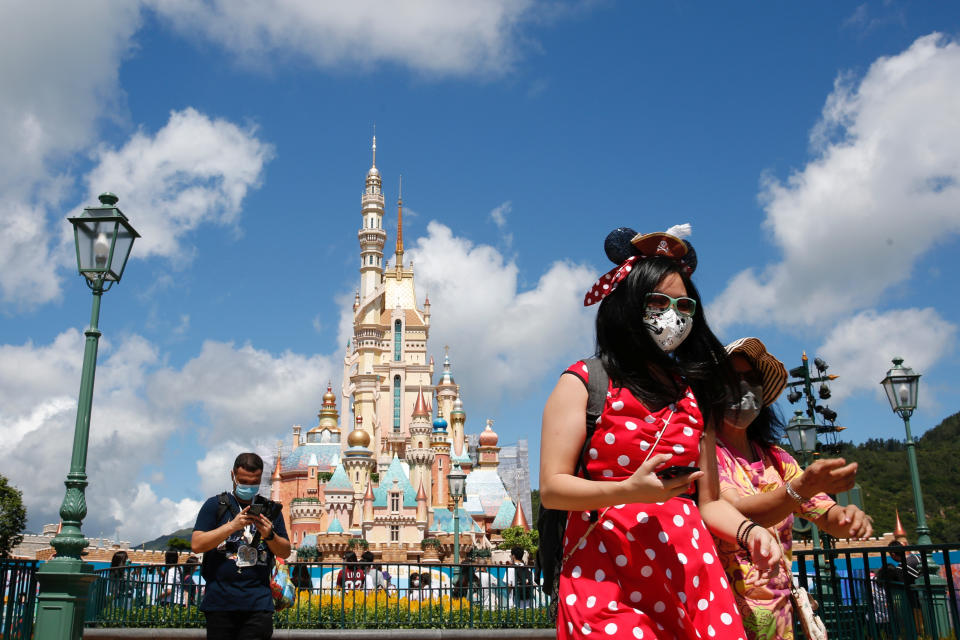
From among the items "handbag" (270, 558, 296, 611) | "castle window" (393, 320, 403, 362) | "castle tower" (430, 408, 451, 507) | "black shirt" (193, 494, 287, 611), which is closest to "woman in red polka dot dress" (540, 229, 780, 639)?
"black shirt" (193, 494, 287, 611)

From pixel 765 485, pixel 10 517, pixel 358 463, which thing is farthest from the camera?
pixel 358 463

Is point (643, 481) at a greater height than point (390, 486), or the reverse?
point (390, 486)

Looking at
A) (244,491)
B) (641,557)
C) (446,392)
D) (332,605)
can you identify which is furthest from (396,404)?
(641,557)

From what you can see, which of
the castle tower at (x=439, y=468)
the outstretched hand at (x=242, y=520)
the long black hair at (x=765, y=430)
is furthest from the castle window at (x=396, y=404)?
the long black hair at (x=765, y=430)

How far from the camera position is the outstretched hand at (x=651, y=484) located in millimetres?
2352

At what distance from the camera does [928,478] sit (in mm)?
58250

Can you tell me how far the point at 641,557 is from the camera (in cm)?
251

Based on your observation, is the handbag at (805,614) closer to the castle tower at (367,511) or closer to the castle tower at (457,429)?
the castle tower at (367,511)

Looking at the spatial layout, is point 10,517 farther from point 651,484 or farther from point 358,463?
point 651,484

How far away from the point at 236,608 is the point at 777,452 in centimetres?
317

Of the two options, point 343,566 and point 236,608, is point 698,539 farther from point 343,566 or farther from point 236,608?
point 343,566

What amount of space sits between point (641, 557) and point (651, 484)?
0.32m

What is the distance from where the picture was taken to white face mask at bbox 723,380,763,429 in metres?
3.61

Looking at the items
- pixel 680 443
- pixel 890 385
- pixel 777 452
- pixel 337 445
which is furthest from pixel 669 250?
pixel 337 445
